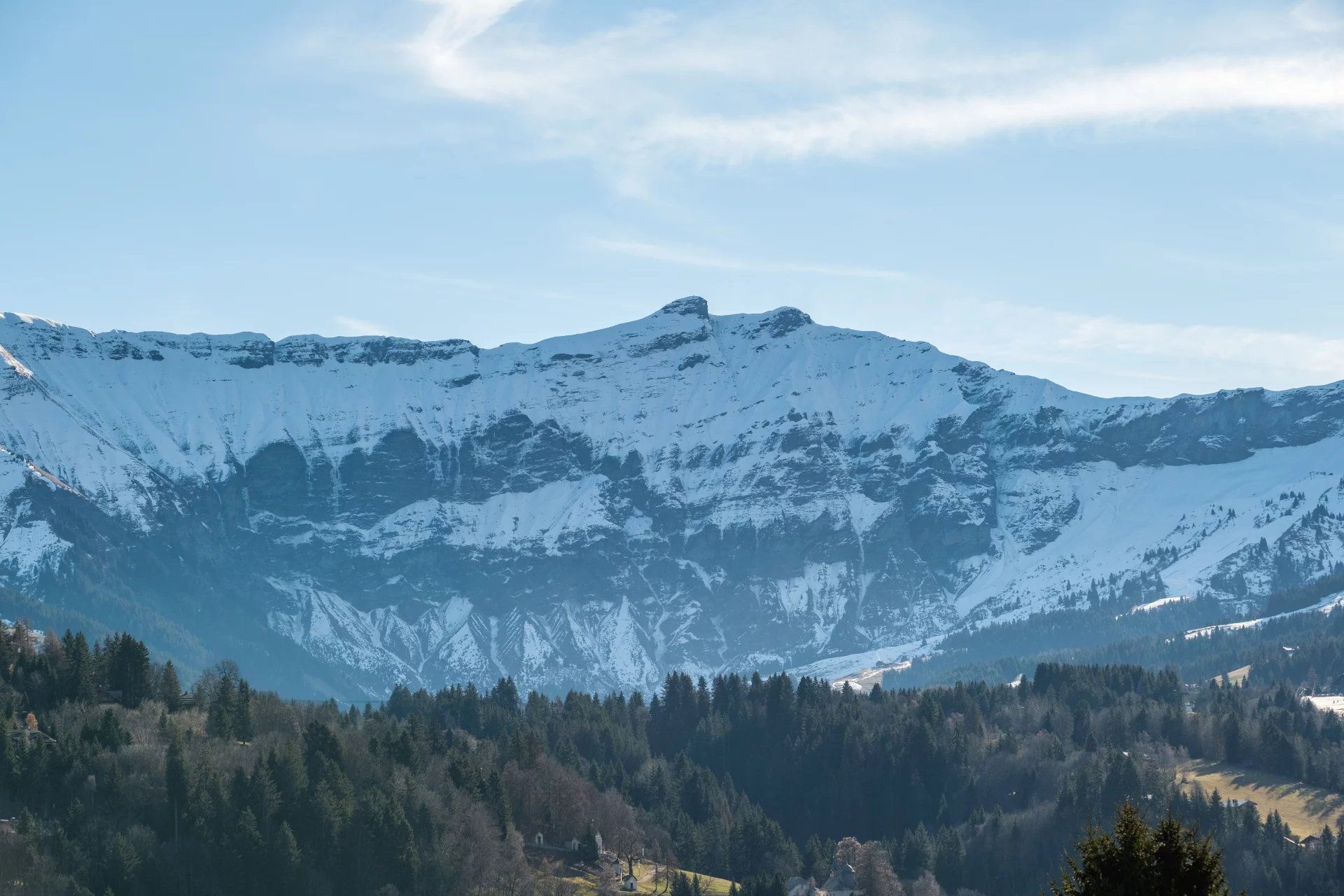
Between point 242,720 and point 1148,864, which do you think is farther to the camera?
point 242,720

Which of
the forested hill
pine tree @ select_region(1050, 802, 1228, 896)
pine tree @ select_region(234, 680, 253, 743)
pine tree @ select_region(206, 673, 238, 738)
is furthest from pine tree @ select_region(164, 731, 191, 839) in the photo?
pine tree @ select_region(1050, 802, 1228, 896)

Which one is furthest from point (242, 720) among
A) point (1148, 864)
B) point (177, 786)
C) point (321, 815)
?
point (1148, 864)

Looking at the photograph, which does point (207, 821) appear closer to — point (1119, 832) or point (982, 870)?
point (982, 870)

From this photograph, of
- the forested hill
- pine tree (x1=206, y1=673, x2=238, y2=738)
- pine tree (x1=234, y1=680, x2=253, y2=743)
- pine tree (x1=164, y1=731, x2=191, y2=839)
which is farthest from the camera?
pine tree (x1=234, y1=680, x2=253, y2=743)

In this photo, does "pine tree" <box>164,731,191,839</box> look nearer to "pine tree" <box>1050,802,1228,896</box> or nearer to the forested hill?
the forested hill

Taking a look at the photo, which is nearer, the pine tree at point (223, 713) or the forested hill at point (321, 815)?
the forested hill at point (321, 815)

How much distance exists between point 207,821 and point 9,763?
15.5m

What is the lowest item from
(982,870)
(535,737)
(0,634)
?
(982,870)

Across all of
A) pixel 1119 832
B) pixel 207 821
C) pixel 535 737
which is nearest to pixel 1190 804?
pixel 535 737

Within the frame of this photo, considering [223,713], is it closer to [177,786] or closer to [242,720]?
[242,720]

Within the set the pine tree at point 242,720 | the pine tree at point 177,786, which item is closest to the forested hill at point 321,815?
the pine tree at point 177,786

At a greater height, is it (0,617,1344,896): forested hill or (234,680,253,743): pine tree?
(234,680,253,743): pine tree

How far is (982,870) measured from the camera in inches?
7662

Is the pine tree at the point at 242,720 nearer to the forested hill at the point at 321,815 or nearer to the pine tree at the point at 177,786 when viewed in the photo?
the forested hill at the point at 321,815
